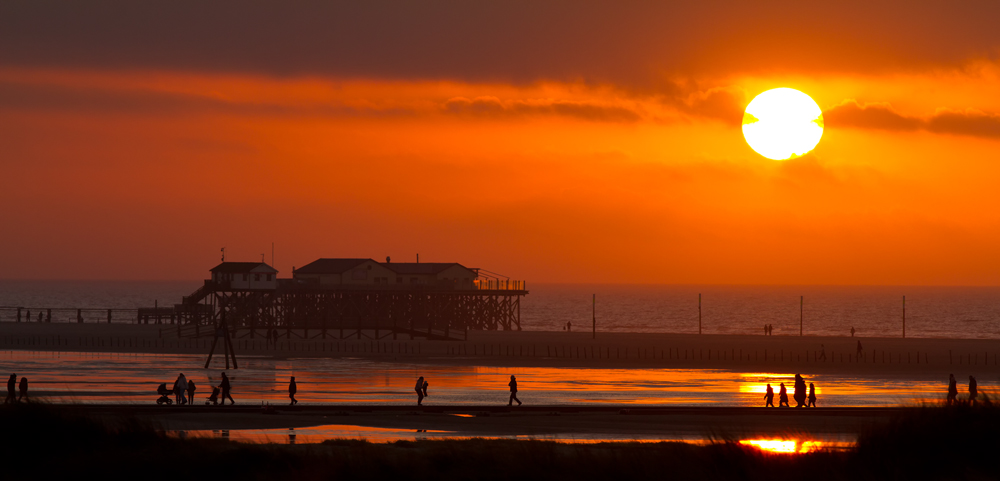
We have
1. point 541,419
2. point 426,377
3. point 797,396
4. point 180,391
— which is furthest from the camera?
point 426,377

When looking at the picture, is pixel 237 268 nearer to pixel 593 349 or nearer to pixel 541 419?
pixel 593 349

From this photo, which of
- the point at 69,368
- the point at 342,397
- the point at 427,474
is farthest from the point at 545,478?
the point at 69,368

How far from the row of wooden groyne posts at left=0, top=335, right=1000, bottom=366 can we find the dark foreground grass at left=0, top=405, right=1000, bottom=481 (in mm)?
39748

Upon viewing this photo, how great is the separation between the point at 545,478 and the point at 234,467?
6.57 metres

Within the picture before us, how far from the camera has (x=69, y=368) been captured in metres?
52.4

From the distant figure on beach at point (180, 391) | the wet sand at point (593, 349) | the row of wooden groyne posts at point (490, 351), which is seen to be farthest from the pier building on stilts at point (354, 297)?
the distant figure on beach at point (180, 391)

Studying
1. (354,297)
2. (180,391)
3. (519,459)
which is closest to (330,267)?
(354,297)

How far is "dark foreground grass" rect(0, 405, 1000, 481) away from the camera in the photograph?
21.6 metres

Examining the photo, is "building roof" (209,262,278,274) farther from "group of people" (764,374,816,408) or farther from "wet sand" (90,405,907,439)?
"group of people" (764,374,816,408)

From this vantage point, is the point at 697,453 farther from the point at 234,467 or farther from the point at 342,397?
the point at 342,397

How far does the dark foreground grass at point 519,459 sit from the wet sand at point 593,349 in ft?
114

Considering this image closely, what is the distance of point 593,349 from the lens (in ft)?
243

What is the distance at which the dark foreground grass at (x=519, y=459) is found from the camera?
70.8 ft

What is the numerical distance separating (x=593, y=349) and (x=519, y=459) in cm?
5168
